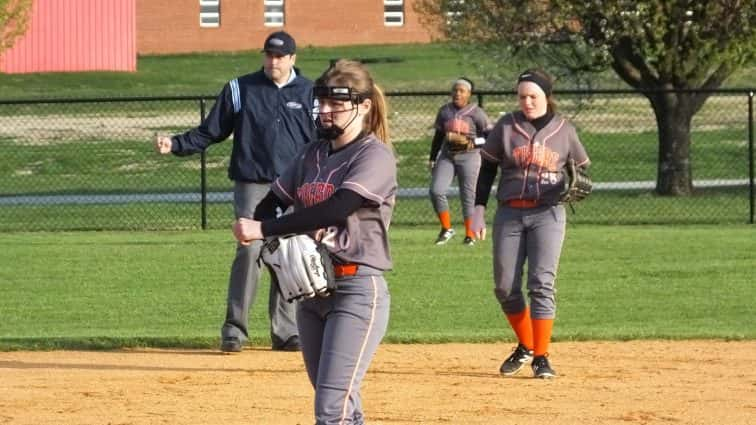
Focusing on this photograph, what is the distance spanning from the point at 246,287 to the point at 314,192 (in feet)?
13.2

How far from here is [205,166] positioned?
821 inches

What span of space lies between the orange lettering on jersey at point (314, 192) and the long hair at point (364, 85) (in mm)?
296

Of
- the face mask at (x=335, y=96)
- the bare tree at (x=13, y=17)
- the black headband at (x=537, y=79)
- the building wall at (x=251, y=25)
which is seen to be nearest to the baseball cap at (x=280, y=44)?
the black headband at (x=537, y=79)

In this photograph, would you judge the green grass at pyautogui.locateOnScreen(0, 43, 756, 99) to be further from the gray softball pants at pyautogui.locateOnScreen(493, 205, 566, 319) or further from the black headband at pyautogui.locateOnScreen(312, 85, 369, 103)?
the black headband at pyautogui.locateOnScreen(312, 85, 369, 103)

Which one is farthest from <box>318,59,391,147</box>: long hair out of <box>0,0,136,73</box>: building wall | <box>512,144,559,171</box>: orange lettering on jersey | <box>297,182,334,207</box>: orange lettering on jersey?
<box>0,0,136,73</box>: building wall

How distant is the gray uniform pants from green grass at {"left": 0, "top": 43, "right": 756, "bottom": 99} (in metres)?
24.0

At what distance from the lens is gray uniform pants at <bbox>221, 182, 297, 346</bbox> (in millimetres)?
9812

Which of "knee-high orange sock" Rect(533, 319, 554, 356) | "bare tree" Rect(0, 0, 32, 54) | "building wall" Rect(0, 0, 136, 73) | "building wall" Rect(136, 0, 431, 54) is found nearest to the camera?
"knee-high orange sock" Rect(533, 319, 554, 356)

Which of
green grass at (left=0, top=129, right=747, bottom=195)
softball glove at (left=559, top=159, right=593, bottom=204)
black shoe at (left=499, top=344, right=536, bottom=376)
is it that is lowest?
green grass at (left=0, top=129, right=747, bottom=195)

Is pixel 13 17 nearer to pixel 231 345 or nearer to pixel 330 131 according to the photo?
pixel 231 345

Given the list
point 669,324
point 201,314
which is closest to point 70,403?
point 201,314

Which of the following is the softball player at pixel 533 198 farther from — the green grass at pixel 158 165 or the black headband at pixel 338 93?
the green grass at pixel 158 165

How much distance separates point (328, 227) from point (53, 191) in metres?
18.7

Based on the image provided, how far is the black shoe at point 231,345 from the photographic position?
10125mm
